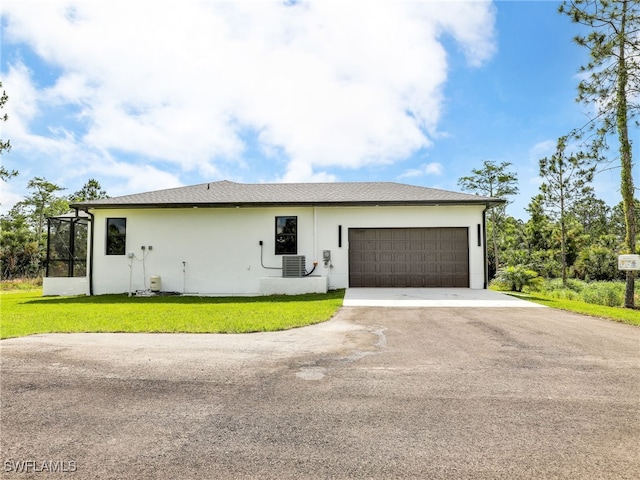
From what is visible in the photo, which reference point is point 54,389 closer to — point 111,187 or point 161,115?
point 161,115

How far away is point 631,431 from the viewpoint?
106 inches

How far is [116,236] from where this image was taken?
46.1 feet

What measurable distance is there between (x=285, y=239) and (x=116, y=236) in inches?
263

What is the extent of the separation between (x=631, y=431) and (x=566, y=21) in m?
12.7

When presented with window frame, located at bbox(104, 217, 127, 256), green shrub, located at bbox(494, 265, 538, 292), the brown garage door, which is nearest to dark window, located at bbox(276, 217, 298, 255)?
the brown garage door

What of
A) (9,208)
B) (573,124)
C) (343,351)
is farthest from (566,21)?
(9,208)

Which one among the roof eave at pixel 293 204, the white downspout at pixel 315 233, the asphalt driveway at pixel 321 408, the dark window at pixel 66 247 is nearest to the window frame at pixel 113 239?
the roof eave at pixel 293 204

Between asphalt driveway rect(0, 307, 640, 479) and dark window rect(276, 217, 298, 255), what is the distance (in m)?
7.99

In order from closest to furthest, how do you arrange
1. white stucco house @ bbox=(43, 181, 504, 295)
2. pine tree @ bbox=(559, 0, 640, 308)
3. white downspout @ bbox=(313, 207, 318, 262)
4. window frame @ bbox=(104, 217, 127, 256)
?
pine tree @ bbox=(559, 0, 640, 308)
white stucco house @ bbox=(43, 181, 504, 295)
white downspout @ bbox=(313, 207, 318, 262)
window frame @ bbox=(104, 217, 127, 256)

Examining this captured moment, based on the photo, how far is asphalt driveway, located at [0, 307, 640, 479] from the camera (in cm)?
227

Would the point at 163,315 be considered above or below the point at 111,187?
below

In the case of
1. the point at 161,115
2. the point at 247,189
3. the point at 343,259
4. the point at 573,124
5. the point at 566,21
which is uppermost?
the point at 566,21

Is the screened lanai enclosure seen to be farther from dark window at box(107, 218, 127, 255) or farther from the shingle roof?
the shingle roof

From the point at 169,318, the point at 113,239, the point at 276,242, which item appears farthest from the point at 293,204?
the point at 113,239
